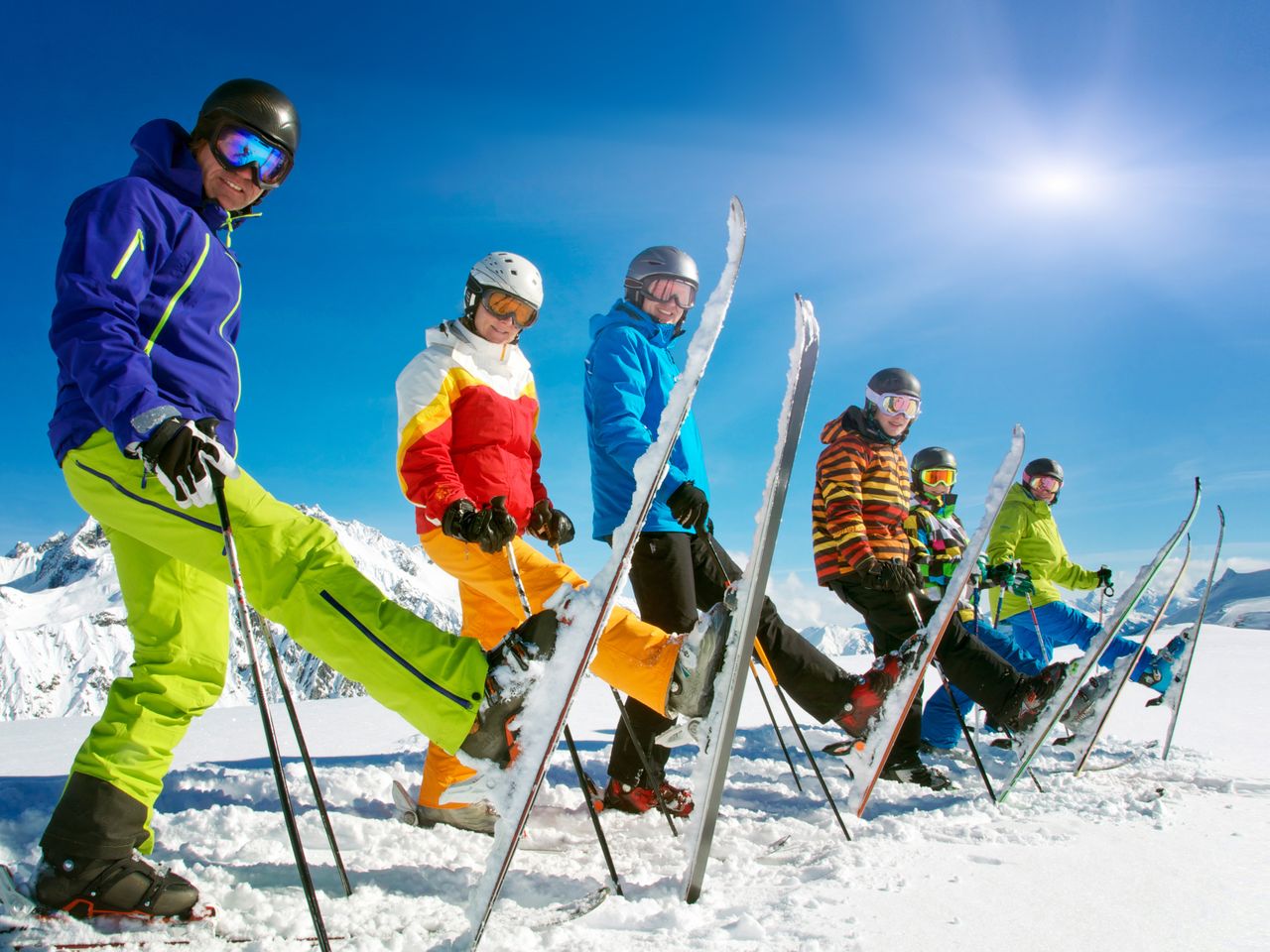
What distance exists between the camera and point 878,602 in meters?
4.23

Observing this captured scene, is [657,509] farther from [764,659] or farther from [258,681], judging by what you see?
[258,681]

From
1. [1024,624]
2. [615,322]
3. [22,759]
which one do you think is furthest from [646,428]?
[1024,624]

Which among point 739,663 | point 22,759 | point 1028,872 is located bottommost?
point 22,759

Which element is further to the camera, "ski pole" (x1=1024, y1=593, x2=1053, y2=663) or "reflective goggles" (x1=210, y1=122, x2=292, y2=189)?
"ski pole" (x1=1024, y1=593, x2=1053, y2=663)

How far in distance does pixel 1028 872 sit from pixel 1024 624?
466 cm

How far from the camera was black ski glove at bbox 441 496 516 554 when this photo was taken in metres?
2.71

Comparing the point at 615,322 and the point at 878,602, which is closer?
the point at 615,322

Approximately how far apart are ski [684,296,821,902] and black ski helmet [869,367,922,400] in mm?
2616

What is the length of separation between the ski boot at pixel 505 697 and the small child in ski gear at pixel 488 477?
70 cm

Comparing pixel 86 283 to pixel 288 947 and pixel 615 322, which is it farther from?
pixel 615 322

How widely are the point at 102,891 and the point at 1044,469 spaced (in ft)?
23.8

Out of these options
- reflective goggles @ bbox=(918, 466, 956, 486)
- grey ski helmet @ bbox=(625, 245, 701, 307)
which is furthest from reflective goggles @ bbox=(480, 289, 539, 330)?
reflective goggles @ bbox=(918, 466, 956, 486)

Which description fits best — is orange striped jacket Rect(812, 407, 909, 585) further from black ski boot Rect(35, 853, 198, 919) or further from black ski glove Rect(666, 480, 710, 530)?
black ski boot Rect(35, 853, 198, 919)

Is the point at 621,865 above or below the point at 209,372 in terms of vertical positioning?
below
